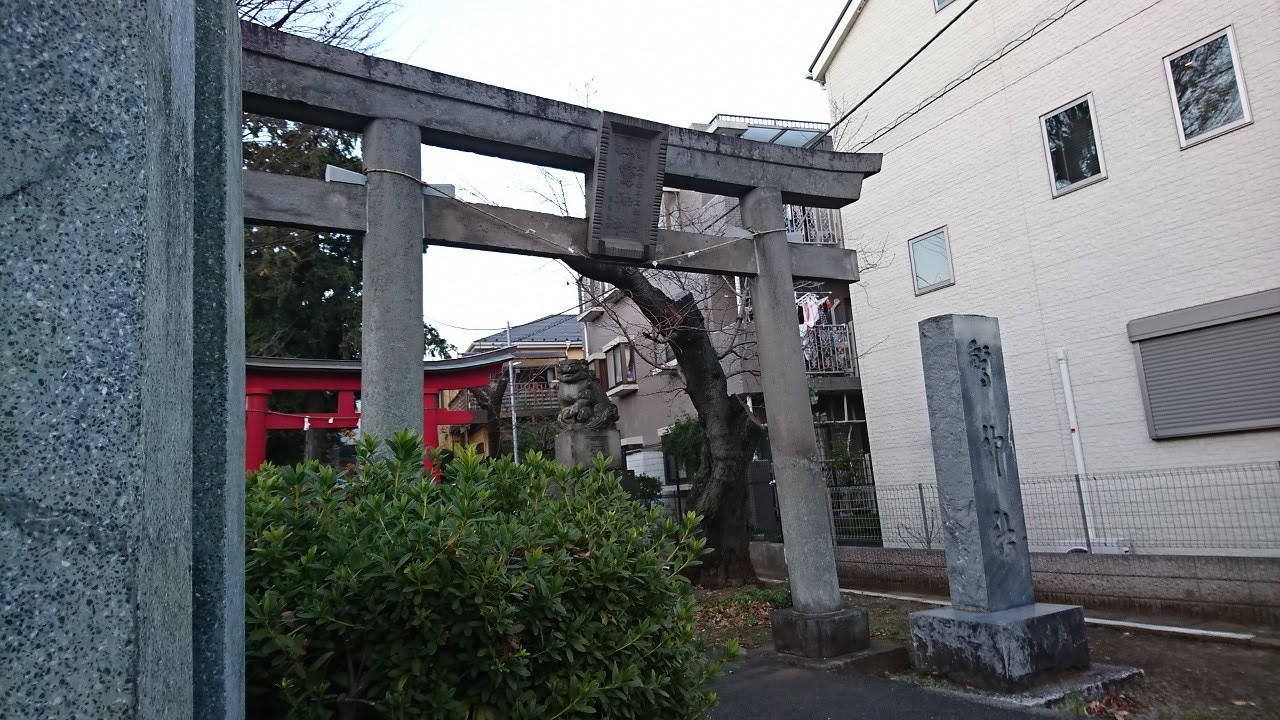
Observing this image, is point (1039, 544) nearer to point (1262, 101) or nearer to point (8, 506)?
point (1262, 101)

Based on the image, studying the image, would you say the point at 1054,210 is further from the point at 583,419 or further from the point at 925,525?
the point at 583,419

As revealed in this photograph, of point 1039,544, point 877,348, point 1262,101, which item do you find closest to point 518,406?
point 877,348

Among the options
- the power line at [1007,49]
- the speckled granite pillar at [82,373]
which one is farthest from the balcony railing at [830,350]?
the speckled granite pillar at [82,373]

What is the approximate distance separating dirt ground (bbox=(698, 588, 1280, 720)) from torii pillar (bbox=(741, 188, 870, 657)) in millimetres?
784

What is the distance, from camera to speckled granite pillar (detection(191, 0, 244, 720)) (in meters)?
1.57

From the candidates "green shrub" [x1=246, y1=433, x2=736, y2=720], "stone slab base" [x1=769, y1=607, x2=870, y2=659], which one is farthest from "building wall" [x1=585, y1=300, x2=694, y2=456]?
"green shrub" [x1=246, y1=433, x2=736, y2=720]

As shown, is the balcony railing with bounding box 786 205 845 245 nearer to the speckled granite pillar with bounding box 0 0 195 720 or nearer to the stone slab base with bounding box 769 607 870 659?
the stone slab base with bounding box 769 607 870 659

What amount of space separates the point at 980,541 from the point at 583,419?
573 cm

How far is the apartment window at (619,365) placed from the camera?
23984 mm

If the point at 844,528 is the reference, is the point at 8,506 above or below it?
above

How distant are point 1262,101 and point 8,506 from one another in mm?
12870

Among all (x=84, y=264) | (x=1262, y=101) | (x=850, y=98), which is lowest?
(x=84, y=264)

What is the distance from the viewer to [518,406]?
25.5m

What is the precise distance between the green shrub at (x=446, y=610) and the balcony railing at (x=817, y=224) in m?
15.3
